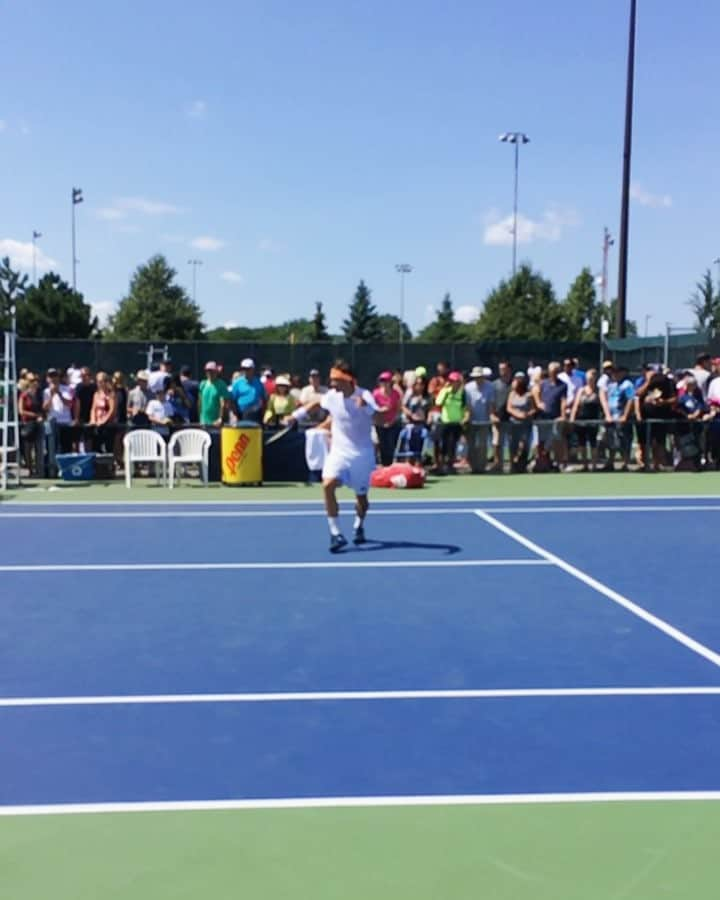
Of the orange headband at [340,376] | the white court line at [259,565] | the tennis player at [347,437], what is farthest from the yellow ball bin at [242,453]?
the white court line at [259,565]

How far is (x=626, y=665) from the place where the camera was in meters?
6.64

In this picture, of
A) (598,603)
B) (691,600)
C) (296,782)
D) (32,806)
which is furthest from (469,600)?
(32,806)

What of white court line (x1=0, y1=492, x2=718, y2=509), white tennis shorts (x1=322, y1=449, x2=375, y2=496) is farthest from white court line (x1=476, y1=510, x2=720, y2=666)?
white court line (x1=0, y1=492, x2=718, y2=509)

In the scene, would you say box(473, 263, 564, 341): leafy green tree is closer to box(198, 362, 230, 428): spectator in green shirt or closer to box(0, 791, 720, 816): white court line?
box(198, 362, 230, 428): spectator in green shirt

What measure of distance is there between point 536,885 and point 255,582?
5.63 metres

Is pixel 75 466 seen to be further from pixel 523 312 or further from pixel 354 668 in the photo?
pixel 523 312

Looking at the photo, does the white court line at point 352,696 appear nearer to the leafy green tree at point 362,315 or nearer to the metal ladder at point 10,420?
the metal ladder at point 10,420

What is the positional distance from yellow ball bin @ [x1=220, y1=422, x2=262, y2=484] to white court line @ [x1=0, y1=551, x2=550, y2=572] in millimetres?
6598

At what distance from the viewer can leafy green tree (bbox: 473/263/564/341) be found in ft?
192

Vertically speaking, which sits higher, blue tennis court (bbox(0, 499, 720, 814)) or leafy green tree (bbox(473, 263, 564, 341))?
leafy green tree (bbox(473, 263, 564, 341))

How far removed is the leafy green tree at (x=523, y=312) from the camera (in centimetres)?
5850

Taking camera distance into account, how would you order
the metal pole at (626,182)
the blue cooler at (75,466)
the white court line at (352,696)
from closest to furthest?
the white court line at (352,696)
the blue cooler at (75,466)
the metal pole at (626,182)

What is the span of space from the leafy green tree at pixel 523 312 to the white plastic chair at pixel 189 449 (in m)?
42.2

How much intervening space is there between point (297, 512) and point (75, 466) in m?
5.37
